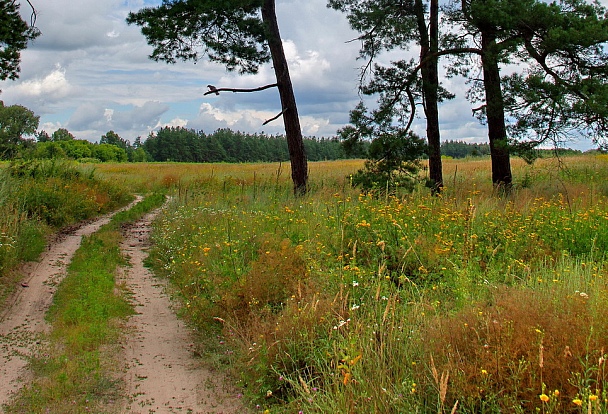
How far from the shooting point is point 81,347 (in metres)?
5.89

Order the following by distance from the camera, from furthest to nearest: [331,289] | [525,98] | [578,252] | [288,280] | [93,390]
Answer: [525,98] → [578,252] → [288,280] → [331,289] → [93,390]

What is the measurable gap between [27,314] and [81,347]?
5.90 feet

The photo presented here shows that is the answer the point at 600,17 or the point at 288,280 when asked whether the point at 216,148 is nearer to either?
the point at 600,17

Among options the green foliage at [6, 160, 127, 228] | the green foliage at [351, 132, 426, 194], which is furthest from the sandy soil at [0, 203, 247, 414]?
the green foliage at [351, 132, 426, 194]

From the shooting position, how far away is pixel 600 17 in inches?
560

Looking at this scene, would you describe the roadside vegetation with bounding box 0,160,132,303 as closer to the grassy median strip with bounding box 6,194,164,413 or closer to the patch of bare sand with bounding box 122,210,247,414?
the grassy median strip with bounding box 6,194,164,413

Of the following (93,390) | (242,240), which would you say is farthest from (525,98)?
(93,390)

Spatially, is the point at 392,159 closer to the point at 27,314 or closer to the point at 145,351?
the point at 27,314

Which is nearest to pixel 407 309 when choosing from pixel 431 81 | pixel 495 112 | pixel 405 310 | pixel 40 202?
pixel 405 310

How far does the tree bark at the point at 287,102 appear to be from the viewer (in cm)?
1552

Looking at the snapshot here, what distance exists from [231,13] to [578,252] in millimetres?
10687

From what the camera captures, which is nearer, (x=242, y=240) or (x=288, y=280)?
(x=288, y=280)

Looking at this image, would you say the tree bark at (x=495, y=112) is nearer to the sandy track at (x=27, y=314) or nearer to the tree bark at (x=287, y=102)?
the tree bark at (x=287, y=102)

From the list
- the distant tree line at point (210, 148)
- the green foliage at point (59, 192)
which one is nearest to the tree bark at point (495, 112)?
the green foliage at point (59, 192)
